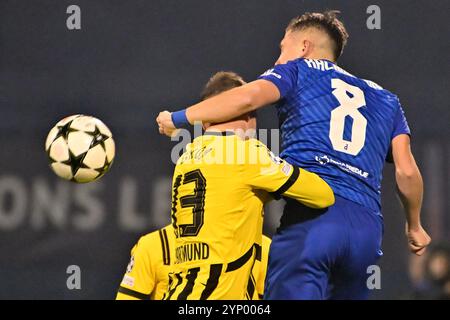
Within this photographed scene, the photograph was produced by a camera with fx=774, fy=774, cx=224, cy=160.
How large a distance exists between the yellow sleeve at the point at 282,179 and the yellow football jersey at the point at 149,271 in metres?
1.06

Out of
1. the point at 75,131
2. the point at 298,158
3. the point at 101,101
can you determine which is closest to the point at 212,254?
the point at 298,158

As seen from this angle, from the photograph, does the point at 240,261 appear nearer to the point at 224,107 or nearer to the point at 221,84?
the point at 224,107

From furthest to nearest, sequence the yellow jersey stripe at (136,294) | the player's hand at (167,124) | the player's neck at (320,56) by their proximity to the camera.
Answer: the yellow jersey stripe at (136,294) < the player's neck at (320,56) < the player's hand at (167,124)

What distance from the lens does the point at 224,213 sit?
9.96 feet

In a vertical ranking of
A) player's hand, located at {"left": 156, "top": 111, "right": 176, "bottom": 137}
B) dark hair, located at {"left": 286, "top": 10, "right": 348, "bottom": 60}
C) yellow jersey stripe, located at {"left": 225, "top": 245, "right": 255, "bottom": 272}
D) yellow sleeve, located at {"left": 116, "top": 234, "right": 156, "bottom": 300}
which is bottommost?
yellow sleeve, located at {"left": 116, "top": 234, "right": 156, "bottom": 300}

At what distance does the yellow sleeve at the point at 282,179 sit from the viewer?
290cm

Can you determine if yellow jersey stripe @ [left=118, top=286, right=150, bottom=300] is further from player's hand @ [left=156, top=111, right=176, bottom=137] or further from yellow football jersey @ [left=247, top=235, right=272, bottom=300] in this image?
player's hand @ [left=156, top=111, right=176, bottom=137]

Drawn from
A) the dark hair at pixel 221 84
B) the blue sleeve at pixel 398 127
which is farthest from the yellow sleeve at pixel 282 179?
the blue sleeve at pixel 398 127

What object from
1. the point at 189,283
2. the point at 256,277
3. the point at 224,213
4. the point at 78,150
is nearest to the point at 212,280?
the point at 189,283

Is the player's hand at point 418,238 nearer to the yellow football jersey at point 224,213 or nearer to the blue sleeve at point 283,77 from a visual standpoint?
the yellow football jersey at point 224,213

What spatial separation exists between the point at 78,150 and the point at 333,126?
1.13m

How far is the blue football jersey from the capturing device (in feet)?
9.93

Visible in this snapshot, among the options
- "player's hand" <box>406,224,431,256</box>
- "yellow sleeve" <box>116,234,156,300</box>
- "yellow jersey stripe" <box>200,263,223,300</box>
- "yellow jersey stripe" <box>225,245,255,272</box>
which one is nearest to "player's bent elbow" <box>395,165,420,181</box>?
"player's hand" <box>406,224,431,256</box>

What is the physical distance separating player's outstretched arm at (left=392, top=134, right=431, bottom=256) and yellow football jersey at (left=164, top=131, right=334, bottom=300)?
510 mm
